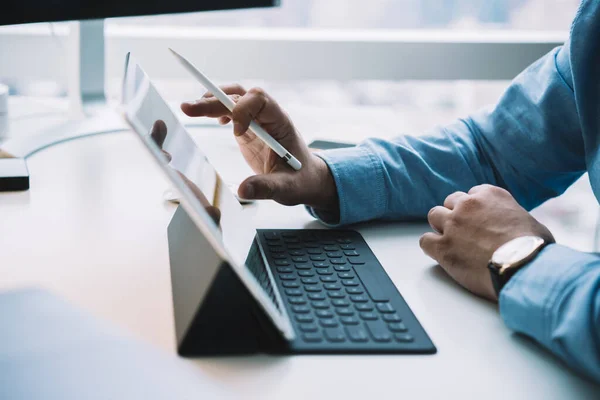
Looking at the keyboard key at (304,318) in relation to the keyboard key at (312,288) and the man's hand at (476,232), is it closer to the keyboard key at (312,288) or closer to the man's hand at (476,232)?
the keyboard key at (312,288)

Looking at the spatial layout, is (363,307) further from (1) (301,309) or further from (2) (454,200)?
(2) (454,200)

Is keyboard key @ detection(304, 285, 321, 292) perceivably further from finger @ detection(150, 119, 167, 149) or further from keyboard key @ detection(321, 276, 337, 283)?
finger @ detection(150, 119, 167, 149)

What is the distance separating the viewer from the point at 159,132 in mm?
522

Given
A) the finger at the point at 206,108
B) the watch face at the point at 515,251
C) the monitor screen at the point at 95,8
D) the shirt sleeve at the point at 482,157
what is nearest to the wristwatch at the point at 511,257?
the watch face at the point at 515,251

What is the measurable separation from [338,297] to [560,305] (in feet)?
0.55

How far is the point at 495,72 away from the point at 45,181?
1043 mm

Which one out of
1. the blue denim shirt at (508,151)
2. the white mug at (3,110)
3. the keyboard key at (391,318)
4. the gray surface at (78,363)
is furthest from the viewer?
the white mug at (3,110)

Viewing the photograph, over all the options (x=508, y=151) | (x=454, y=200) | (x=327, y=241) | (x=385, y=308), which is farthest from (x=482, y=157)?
(x=385, y=308)

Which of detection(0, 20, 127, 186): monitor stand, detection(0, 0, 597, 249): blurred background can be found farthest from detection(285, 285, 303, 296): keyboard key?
detection(0, 20, 127, 186): monitor stand

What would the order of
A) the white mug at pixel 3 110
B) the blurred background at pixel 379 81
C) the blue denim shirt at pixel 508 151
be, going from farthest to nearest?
1. the blurred background at pixel 379 81
2. the white mug at pixel 3 110
3. the blue denim shirt at pixel 508 151

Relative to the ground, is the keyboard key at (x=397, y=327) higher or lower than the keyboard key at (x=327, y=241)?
higher

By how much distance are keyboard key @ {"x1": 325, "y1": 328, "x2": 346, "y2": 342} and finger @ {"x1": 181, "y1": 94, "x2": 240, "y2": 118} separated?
32 centimetres

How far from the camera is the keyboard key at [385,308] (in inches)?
21.0

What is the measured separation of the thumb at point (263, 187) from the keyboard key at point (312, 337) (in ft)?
0.65
